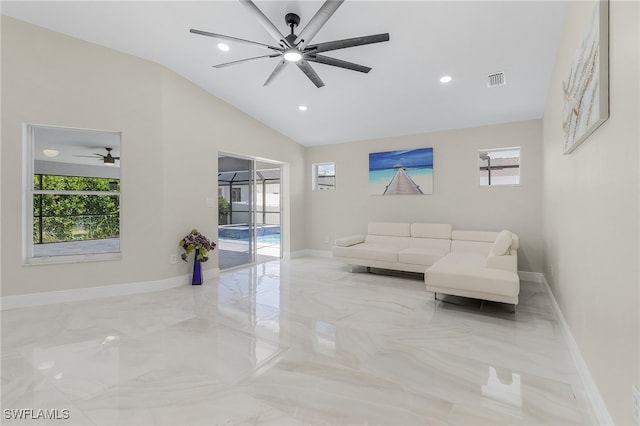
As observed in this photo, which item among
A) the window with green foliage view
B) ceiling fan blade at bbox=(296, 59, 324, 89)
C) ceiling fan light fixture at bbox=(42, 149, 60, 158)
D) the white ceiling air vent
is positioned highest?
the white ceiling air vent

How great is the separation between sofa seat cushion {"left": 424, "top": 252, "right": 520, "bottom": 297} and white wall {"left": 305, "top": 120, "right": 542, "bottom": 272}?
1.74 metres

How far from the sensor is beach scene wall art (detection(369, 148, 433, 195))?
550 centimetres

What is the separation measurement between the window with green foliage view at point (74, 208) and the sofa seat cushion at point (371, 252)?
353 centimetres

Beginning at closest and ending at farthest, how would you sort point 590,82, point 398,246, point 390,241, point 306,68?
1. point 590,82
2. point 306,68
3. point 398,246
4. point 390,241

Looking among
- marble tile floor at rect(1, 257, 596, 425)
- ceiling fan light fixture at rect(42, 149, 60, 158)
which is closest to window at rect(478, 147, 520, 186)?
marble tile floor at rect(1, 257, 596, 425)

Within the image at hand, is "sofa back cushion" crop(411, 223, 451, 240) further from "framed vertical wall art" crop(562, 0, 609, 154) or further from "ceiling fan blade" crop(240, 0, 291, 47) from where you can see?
"ceiling fan blade" crop(240, 0, 291, 47)

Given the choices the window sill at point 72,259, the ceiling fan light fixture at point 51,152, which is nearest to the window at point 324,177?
the window sill at point 72,259

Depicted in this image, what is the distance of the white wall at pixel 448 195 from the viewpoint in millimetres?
4688

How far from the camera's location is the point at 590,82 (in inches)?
68.2

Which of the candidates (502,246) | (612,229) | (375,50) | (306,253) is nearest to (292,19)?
(375,50)

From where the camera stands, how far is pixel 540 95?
3.99m

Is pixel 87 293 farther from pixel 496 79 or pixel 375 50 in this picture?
pixel 496 79

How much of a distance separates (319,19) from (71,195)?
389 centimetres

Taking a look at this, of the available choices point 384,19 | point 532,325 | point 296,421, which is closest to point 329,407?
point 296,421
